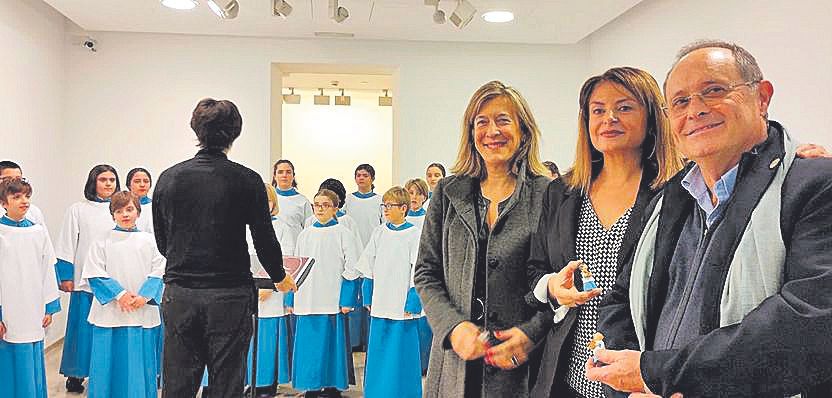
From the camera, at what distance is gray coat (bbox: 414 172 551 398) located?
1984mm

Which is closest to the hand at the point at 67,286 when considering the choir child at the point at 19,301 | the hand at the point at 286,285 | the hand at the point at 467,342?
the choir child at the point at 19,301

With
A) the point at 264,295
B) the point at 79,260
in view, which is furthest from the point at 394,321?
the point at 79,260

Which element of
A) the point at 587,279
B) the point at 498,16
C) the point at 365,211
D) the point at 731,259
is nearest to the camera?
the point at 731,259

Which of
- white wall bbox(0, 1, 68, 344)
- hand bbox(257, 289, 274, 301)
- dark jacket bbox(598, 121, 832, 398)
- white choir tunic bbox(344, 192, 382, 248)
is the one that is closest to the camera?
dark jacket bbox(598, 121, 832, 398)

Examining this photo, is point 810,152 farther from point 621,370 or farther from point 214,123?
point 214,123

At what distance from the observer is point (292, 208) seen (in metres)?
5.92

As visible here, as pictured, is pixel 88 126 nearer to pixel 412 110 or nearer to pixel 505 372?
pixel 412 110

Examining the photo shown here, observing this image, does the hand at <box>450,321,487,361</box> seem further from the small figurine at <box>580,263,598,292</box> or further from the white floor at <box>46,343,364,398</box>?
the white floor at <box>46,343,364,398</box>

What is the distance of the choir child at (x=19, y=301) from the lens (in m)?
3.85

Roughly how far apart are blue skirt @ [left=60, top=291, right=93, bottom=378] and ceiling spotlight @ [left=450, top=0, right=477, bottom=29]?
3360 millimetres

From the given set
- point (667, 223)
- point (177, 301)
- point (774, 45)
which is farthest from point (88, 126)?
point (667, 223)

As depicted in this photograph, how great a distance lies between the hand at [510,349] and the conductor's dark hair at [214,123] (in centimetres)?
155

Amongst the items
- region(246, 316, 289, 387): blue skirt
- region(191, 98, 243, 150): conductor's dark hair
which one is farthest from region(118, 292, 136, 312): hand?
region(191, 98, 243, 150): conductor's dark hair

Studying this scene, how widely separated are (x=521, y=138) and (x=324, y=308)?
10.5ft
